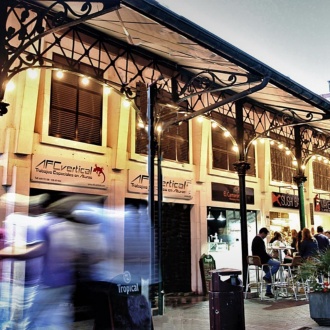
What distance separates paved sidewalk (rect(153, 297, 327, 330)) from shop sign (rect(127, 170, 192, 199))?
3.07 m

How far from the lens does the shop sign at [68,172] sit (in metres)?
9.59

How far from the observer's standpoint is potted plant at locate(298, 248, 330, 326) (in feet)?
27.1

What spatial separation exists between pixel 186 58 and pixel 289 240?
36.7ft

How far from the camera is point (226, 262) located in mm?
15023

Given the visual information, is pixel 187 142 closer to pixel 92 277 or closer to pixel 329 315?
pixel 329 315

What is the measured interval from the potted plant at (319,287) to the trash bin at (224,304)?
216cm

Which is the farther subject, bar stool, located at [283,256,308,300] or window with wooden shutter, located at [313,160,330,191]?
window with wooden shutter, located at [313,160,330,191]

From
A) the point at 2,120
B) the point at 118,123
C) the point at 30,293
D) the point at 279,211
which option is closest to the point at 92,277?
the point at 30,293

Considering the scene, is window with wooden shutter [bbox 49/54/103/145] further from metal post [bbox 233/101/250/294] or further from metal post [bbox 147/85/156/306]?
metal post [bbox 233/101/250/294]

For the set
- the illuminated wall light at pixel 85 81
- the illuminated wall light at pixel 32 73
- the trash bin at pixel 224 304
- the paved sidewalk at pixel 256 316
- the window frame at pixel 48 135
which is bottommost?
the paved sidewalk at pixel 256 316

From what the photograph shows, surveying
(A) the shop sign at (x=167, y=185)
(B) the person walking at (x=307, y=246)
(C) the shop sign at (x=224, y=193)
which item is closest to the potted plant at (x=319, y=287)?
(B) the person walking at (x=307, y=246)

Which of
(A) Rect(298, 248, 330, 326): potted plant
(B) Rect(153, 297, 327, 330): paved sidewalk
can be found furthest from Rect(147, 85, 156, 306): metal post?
(A) Rect(298, 248, 330, 326): potted plant

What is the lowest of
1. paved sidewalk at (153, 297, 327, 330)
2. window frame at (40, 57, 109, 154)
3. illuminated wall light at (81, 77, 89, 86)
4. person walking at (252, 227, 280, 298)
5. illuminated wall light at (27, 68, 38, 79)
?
paved sidewalk at (153, 297, 327, 330)

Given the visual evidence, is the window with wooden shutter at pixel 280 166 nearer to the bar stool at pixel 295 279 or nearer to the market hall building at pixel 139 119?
the market hall building at pixel 139 119
